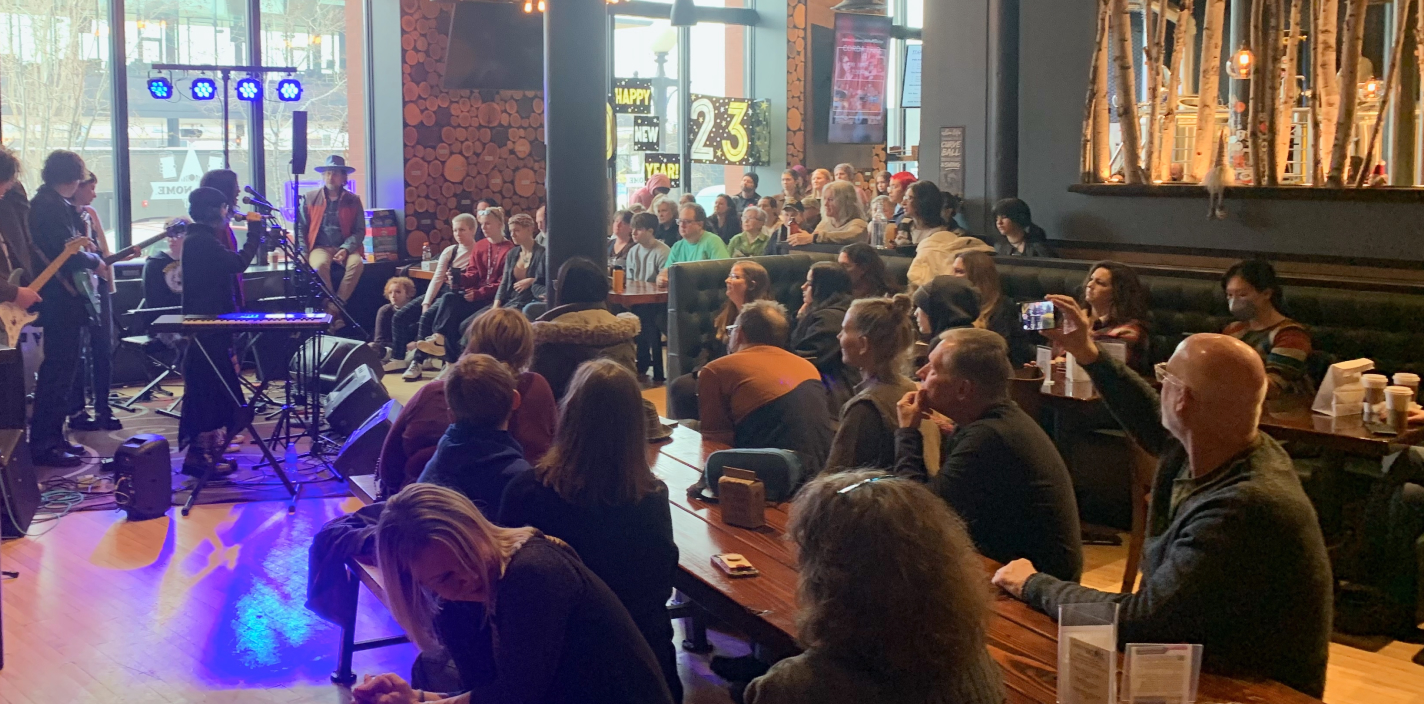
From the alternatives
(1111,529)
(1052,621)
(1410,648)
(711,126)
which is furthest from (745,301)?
(711,126)

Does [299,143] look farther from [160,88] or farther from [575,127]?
[575,127]

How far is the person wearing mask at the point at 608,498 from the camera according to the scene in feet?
8.92

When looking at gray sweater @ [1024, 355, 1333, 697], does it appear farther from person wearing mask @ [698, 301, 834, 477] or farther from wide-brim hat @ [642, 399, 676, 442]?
wide-brim hat @ [642, 399, 676, 442]

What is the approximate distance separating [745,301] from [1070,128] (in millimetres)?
2407

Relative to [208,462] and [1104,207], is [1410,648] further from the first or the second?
[208,462]

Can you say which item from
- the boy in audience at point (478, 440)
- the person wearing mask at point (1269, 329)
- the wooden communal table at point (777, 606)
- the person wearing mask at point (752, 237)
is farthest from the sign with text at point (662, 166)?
the boy in audience at point (478, 440)

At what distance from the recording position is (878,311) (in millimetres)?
3520

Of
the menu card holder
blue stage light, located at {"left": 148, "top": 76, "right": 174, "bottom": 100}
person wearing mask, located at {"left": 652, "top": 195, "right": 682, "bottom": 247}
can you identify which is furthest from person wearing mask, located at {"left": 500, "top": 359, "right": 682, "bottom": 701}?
blue stage light, located at {"left": 148, "top": 76, "right": 174, "bottom": 100}

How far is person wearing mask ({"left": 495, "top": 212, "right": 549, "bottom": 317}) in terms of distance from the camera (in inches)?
351

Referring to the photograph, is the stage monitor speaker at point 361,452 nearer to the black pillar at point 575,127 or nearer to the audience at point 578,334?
the audience at point 578,334

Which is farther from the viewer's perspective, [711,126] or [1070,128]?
[711,126]

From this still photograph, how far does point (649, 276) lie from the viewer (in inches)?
363

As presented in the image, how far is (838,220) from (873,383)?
5448 mm

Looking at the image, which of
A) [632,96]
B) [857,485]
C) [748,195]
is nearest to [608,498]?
[857,485]
